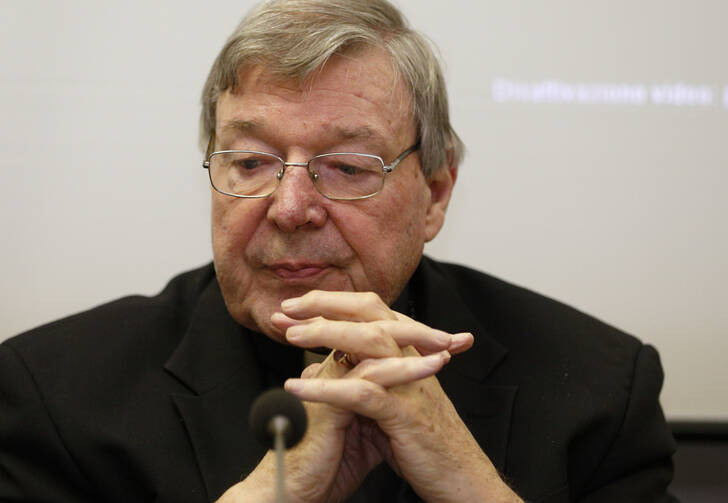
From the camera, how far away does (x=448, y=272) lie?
8.71ft

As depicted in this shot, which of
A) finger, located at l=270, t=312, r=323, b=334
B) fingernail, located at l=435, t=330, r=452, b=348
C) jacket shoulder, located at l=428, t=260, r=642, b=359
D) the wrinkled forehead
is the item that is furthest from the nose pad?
jacket shoulder, located at l=428, t=260, r=642, b=359

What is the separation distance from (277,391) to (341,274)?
2.70 ft

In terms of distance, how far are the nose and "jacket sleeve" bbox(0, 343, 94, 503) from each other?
70 centimetres

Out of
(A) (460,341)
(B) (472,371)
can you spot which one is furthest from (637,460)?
(A) (460,341)

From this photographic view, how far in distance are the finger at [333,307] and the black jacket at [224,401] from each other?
488mm

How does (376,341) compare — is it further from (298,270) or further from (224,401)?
(224,401)

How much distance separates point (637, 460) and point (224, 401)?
1053 millimetres

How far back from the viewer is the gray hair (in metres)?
2.08

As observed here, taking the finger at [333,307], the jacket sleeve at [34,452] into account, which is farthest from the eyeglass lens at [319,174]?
the jacket sleeve at [34,452]

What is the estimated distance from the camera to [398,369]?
1689mm

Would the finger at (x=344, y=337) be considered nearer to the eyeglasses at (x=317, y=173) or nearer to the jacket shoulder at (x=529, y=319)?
the eyeglasses at (x=317, y=173)

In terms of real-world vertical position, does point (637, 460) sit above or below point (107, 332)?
below

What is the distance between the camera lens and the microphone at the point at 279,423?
1233 millimetres

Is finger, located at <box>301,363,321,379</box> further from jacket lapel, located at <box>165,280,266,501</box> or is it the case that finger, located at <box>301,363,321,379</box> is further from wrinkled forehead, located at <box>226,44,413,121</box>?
wrinkled forehead, located at <box>226,44,413,121</box>
